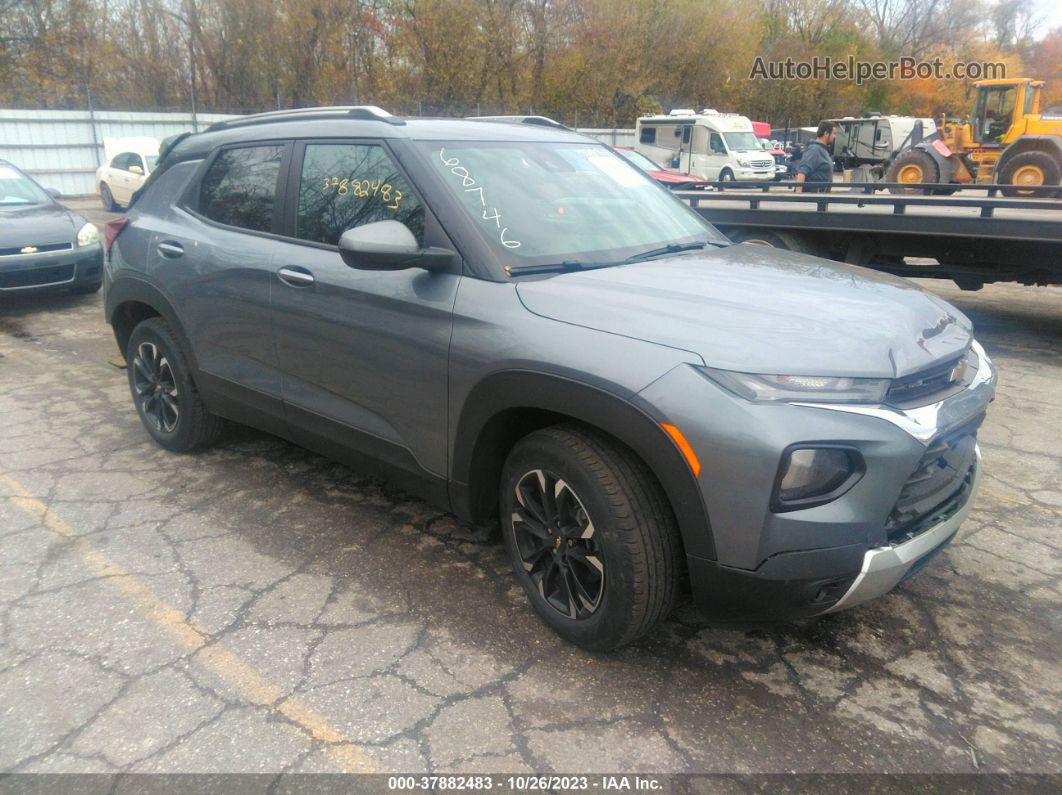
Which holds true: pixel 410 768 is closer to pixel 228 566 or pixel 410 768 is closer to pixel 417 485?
pixel 417 485

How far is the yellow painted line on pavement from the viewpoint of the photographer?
2.37 metres

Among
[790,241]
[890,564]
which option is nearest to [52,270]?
[790,241]

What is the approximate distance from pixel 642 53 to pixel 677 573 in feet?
129

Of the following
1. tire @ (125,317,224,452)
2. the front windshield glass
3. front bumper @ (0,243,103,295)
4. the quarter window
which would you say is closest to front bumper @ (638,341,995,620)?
the front windshield glass

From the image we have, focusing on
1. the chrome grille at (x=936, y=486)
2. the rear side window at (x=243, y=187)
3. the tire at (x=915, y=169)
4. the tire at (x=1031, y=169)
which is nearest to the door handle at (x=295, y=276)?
the rear side window at (x=243, y=187)

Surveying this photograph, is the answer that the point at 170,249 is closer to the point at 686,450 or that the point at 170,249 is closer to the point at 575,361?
the point at 575,361

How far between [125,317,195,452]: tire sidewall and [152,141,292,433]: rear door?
22cm

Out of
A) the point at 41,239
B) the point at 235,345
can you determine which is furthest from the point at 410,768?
the point at 41,239

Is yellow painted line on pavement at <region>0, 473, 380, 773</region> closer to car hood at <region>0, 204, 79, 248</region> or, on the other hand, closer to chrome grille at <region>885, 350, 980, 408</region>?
chrome grille at <region>885, 350, 980, 408</region>

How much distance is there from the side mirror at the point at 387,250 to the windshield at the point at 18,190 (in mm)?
7607

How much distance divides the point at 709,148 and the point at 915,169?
280 inches

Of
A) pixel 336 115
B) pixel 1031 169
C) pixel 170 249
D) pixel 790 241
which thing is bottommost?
pixel 790 241

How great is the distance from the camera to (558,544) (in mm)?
2699

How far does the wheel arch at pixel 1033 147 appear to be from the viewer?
16.1 meters
